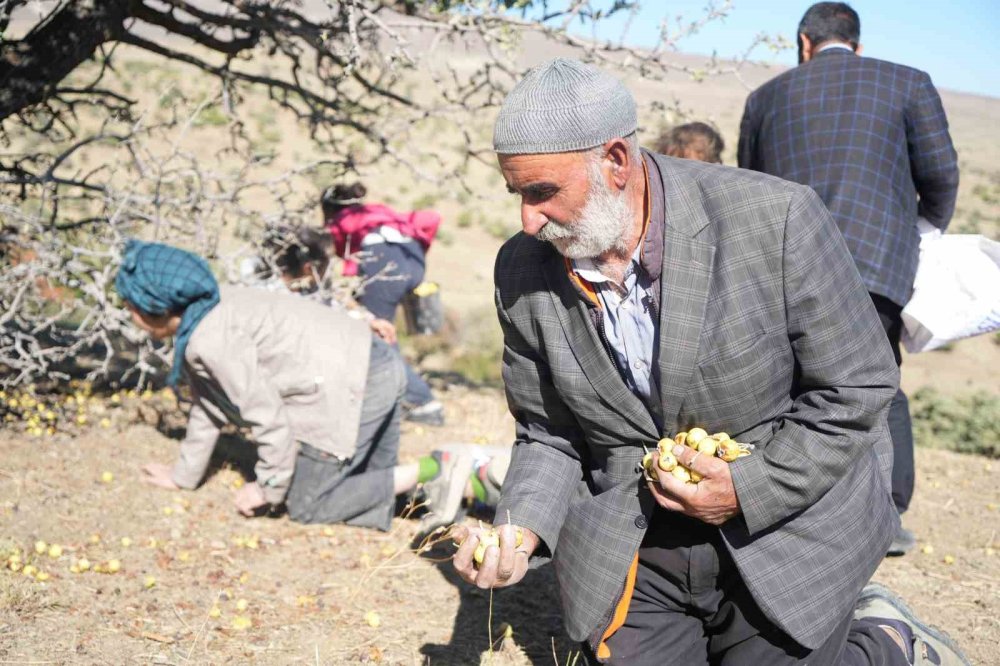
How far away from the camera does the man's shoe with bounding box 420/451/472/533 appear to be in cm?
400

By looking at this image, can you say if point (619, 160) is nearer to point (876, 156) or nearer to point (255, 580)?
point (876, 156)

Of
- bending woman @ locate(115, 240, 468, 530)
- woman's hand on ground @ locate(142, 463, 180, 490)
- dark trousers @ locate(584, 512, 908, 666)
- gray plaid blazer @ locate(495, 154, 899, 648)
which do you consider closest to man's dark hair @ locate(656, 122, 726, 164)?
bending woman @ locate(115, 240, 468, 530)

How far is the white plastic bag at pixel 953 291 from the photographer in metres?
3.48

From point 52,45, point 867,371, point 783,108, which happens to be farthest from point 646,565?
point 52,45

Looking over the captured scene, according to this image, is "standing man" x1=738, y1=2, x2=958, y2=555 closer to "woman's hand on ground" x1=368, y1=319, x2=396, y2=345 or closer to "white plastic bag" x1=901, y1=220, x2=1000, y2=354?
"white plastic bag" x1=901, y1=220, x2=1000, y2=354

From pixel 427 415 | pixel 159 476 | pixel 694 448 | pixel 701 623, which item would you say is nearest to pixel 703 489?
pixel 694 448

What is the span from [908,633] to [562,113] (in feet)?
6.38

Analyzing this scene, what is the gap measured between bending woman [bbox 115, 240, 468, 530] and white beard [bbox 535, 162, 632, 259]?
2.00 metres

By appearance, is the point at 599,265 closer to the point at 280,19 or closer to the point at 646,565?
the point at 646,565

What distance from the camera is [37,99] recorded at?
189 inches

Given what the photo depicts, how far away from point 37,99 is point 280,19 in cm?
149

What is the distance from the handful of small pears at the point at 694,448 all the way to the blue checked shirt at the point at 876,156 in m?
1.46

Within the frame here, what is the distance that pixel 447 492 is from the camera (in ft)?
13.2

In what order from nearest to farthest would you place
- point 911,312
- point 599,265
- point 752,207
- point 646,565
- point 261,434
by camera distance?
1. point 752,207
2. point 599,265
3. point 646,565
4. point 911,312
5. point 261,434
